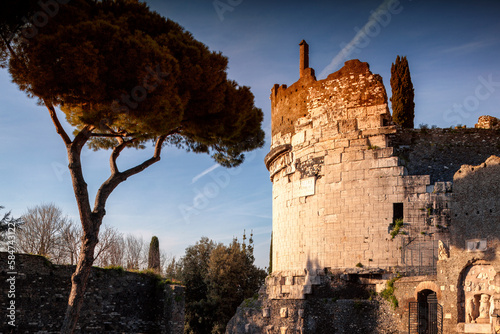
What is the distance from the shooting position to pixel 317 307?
12016 mm

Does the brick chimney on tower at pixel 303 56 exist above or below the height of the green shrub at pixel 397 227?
above

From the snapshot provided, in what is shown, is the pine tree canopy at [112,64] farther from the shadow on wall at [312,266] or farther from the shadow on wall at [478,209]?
the shadow on wall at [478,209]

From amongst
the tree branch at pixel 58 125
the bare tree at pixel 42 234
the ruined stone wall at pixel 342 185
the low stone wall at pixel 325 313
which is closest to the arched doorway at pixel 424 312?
Answer: the low stone wall at pixel 325 313

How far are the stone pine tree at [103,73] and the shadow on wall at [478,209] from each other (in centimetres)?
624

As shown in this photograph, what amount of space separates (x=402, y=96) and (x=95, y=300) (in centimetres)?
1045

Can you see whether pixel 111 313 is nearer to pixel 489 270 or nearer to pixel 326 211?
pixel 326 211

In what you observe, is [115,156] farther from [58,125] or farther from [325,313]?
[325,313]

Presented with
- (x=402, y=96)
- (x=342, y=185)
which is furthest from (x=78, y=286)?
(x=402, y=96)

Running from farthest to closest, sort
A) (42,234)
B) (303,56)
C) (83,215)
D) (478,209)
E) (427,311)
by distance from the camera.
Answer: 1. (42,234)
2. (303,56)
3. (83,215)
4. (427,311)
5. (478,209)

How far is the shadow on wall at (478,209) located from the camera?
29.5ft

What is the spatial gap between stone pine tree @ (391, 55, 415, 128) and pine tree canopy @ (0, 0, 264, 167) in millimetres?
4835

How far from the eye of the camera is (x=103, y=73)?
430 inches

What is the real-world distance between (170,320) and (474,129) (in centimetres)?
1028

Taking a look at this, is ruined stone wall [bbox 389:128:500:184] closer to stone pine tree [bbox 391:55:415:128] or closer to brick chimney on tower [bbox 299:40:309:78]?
stone pine tree [bbox 391:55:415:128]
